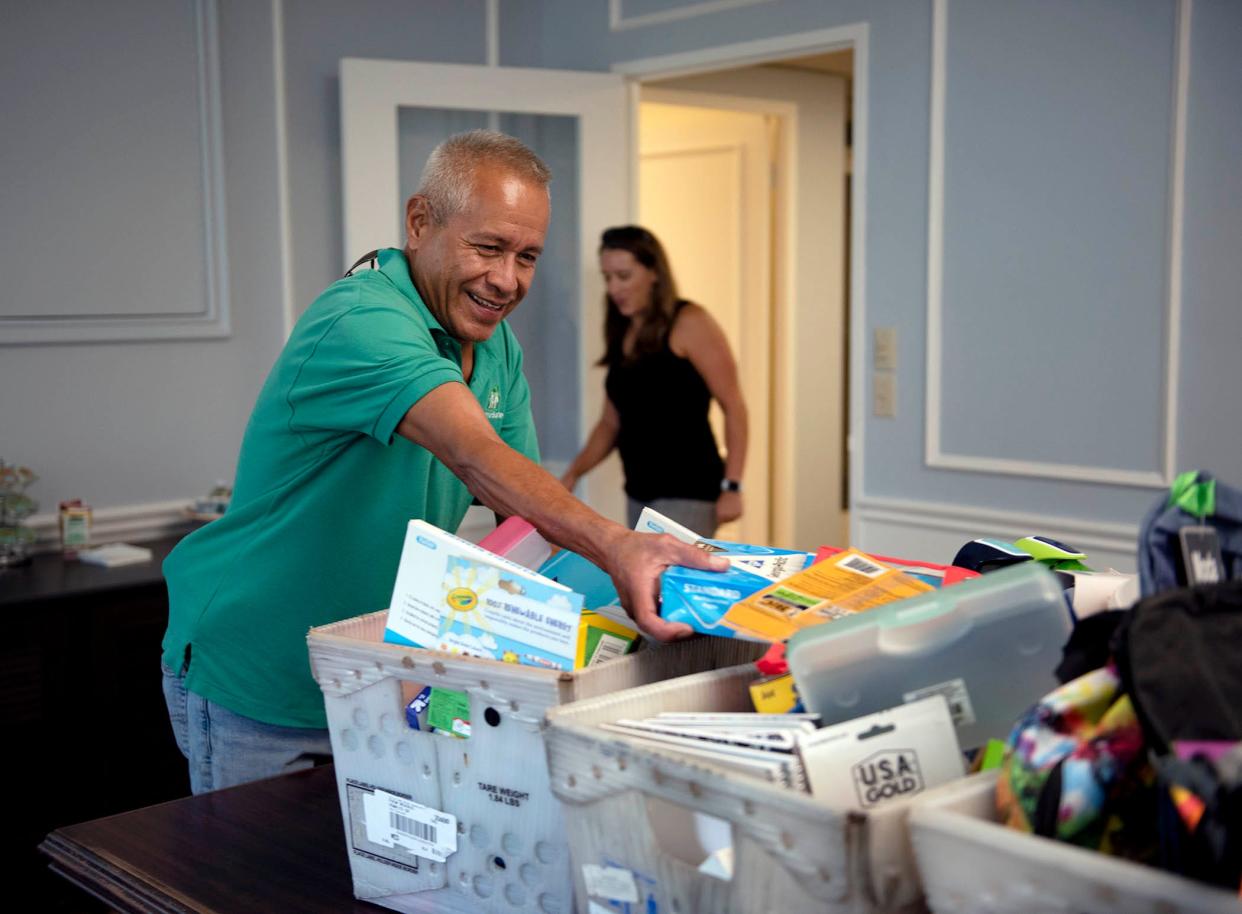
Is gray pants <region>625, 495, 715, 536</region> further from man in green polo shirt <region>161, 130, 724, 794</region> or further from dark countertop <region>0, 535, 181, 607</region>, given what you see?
man in green polo shirt <region>161, 130, 724, 794</region>

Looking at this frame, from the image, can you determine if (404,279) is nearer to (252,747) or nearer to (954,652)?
(252,747)

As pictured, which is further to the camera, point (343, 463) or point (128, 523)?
point (128, 523)

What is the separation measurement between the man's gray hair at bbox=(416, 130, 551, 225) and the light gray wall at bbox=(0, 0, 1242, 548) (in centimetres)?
211

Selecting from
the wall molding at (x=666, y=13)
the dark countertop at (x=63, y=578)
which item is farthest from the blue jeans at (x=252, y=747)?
the wall molding at (x=666, y=13)

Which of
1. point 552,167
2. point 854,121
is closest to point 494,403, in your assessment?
point 854,121

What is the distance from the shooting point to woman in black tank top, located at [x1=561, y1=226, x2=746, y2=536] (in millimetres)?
4039

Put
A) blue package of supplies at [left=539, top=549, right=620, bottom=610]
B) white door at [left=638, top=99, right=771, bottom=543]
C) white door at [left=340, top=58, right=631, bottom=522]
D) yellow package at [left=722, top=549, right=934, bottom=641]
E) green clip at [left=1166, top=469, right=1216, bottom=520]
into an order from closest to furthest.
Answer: green clip at [left=1166, top=469, right=1216, bottom=520], yellow package at [left=722, top=549, right=934, bottom=641], blue package of supplies at [left=539, top=549, right=620, bottom=610], white door at [left=340, top=58, right=631, bottom=522], white door at [left=638, top=99, right=771, bottom=543]

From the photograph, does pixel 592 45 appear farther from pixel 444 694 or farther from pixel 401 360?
pixel 444 694

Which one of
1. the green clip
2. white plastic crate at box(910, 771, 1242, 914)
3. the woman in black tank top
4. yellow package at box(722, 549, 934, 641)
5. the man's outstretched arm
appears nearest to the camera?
white plastic crate at box(910, 771, 1242, 914)

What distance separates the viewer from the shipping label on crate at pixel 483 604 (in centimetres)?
111

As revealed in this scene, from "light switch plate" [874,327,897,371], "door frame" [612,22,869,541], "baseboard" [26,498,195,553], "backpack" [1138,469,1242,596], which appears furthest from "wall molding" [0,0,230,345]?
"backpack" [1138,469,1242,596]

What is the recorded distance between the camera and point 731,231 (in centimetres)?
566

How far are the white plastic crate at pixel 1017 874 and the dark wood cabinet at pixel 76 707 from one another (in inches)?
106

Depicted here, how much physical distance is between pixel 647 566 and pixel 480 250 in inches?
→ 23.6
